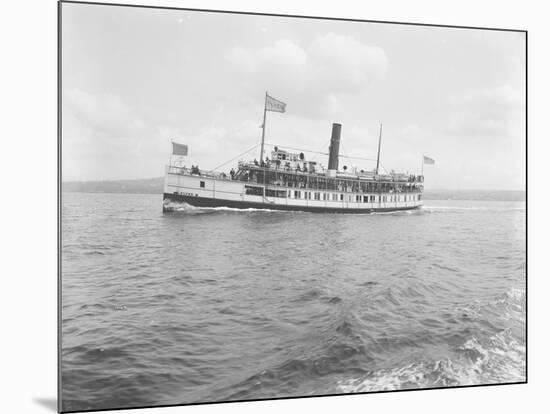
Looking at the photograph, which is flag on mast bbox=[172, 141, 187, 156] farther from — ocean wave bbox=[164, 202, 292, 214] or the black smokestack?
the black smokestack

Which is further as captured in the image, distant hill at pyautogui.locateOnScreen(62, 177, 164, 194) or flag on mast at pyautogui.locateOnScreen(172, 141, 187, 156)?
flag on mast at pyautogui.locateOnScreen(172, 141, 187, 156)

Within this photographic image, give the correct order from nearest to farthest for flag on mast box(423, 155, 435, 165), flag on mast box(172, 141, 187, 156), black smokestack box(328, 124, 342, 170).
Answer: flag on mast box(172, 141, 187, 156) → black smokestack box(328, 124, 342, 170) → flag on mast box(423, 155, 435, 165)

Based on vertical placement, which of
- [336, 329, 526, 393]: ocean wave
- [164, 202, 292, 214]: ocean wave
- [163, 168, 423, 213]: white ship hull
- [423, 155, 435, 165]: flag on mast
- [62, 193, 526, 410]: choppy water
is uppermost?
[423, 155, 435, 165]: flag on mast

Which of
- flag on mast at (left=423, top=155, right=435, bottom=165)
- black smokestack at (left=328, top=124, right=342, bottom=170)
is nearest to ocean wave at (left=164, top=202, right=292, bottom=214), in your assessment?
black smokestack at (left=328, top=124, right=342, bottom=170)

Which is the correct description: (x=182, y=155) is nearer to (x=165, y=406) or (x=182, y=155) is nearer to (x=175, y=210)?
(x=175, y=210)

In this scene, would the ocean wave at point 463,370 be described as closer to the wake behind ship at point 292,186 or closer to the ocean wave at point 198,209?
the wake behind ship at point 292,186

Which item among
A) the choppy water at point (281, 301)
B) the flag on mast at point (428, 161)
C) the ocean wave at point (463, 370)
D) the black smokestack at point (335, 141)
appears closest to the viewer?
the choppy water at point (281, 301)

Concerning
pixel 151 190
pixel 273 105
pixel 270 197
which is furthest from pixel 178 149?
pixel 270 197

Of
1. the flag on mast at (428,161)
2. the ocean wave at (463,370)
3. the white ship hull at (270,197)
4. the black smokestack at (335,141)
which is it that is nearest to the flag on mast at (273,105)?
the black smokestack at (335,141)
